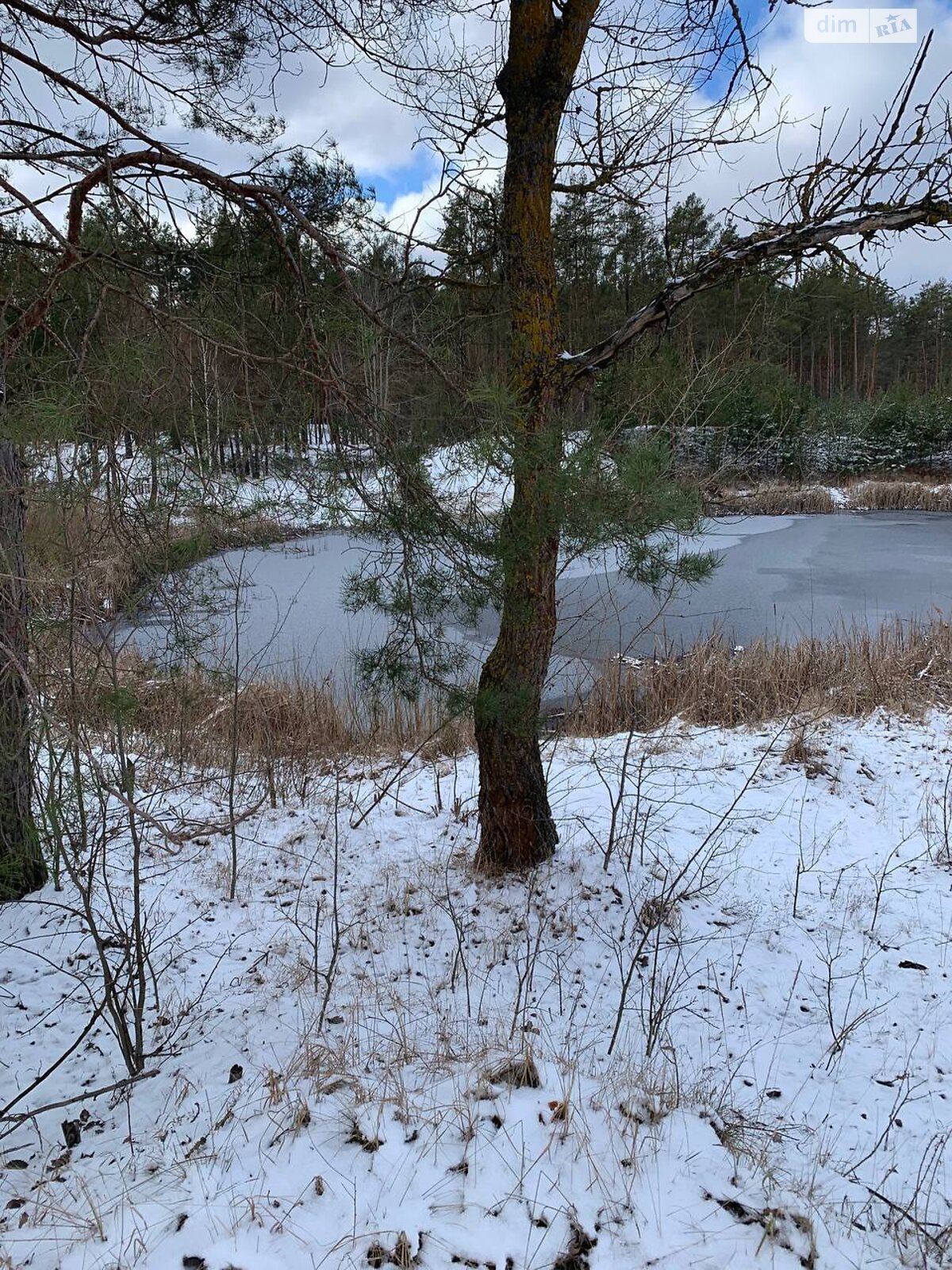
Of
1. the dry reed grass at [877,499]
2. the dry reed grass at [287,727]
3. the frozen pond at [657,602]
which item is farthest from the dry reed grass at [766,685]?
the dry reed grass at [877,499]

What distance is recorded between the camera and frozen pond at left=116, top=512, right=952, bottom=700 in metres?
6.26

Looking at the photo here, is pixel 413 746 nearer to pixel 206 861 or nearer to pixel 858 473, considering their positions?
pixel 206 861

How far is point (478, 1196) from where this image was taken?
4.85ft

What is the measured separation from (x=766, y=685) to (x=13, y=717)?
4.89 meters

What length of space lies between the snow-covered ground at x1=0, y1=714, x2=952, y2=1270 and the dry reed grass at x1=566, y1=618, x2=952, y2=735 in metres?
1.56

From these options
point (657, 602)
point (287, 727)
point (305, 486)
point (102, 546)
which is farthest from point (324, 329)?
point (657, 602)

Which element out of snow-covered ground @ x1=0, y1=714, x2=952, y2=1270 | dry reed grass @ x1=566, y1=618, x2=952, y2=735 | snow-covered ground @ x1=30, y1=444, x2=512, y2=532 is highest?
snow-covered ground @ x1=30, y1=444, x2=512, y2=532

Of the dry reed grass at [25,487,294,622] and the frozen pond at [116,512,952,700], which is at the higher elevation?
the dry reed grass at [25,487,294,622]

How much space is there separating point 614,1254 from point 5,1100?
5.45 ft

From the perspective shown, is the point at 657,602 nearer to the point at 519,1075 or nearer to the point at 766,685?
the point at 766,685

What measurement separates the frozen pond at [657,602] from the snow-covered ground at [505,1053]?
4.72 ft

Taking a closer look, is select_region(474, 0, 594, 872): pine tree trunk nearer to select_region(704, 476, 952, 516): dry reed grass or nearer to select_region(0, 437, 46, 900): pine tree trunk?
select_region(0, 437, 46, 900): pine tree trunk

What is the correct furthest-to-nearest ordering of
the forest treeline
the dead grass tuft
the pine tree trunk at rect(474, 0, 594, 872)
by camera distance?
1. the pine tree trunk at rect(474, 0, 594, 872)
2. the forest treeline
3. the dead grass tuft

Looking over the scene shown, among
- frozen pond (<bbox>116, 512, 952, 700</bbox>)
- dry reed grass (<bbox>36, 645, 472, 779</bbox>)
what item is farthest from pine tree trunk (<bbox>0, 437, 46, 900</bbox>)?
dry reed grass (<bbox>36, 645, 472, 779</bbox>)
